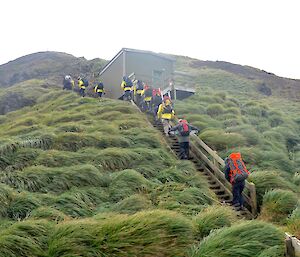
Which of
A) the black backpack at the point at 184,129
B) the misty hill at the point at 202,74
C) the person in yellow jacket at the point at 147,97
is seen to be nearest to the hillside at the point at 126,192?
the black backpack at the point at 184,129

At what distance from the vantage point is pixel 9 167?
10.0 m

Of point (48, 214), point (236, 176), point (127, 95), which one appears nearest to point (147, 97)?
point (127, 95)

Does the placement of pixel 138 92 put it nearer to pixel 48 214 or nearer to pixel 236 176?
pixel 236 176

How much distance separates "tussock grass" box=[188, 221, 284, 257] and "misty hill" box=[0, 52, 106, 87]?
115 ft

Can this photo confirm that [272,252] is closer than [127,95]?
Yes

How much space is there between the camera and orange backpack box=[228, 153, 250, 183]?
913 centimetres

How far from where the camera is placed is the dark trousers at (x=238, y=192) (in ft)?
30.4

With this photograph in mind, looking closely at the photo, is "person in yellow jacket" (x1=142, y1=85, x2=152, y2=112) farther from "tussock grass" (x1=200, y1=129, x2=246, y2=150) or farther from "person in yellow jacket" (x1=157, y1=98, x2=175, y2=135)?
"tussock grass" (x1=200, y1=129, x2=246, y2=150)

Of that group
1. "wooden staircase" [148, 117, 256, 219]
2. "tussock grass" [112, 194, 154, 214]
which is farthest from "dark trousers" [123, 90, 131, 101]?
"tussock grass" [112, 194, 154, 214]

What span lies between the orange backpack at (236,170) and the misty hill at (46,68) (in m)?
31.7

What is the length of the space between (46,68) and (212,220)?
46050 millimetres

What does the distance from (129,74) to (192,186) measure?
1814 cm

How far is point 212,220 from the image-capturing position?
6.67 metres

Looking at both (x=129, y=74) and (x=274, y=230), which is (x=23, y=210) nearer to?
(x=274, y=230)
